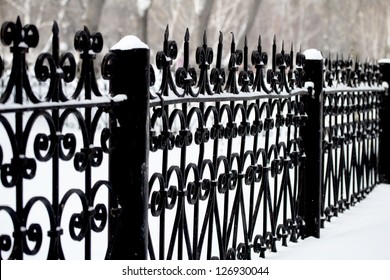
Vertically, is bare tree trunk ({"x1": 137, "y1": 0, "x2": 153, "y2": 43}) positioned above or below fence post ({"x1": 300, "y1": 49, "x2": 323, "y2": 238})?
above

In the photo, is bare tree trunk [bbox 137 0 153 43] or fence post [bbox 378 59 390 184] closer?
fence post [bbox 378 59 390 184]

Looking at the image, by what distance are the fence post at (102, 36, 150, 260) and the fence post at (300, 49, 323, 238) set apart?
8.15 ft

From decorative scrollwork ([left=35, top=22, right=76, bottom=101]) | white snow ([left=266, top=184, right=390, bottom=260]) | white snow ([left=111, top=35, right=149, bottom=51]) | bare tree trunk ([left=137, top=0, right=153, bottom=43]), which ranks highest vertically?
bare tree trunk ([left=137, top=0, right=153, bottom=43])

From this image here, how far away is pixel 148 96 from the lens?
10.3ft

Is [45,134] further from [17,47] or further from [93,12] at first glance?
[93,12]

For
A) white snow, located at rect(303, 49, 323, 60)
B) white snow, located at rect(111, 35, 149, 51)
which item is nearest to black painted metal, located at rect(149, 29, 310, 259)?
white snow, located at rect(303, 49, 323, 60)

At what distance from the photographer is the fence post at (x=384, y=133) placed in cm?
823

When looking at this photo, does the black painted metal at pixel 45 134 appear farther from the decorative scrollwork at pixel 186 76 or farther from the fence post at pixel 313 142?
the fence post at pixel 313 142

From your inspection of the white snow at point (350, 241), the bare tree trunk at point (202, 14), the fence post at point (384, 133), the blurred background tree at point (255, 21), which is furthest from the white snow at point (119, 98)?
the blurred background tree at point (255, 21)

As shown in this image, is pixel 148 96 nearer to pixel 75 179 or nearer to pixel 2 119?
pixel 2 119

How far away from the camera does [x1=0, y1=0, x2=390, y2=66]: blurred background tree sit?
4069cm

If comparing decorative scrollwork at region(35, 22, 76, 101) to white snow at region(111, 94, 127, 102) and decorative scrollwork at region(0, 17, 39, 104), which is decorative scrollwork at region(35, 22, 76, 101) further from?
white snow at region(111, 94, 127, 102)

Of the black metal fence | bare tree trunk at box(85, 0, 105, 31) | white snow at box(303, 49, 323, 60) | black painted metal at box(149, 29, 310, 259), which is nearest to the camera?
the black metal fence

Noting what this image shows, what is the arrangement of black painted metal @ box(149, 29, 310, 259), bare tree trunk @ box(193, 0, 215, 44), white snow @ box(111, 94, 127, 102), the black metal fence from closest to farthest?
the black metal fence → white snow @ box(111, 94, 127, 102) → black painted metal @ box(149, 29, 310, 259) → bare tree trunk @ box(193, 0, 215, 44)
